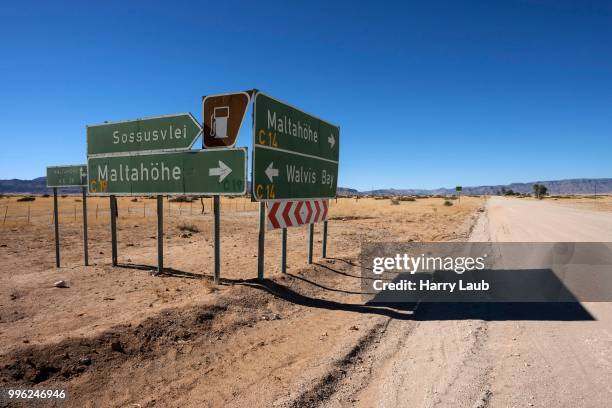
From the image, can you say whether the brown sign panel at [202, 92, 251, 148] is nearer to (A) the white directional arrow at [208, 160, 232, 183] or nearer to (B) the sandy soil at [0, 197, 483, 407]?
(A) the white directional arrow at [208, 160, 232, 183]

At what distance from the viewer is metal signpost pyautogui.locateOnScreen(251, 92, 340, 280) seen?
24.1 ft

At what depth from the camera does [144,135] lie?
29.1 ft

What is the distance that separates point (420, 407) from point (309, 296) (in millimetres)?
4320

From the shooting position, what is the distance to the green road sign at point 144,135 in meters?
8.13

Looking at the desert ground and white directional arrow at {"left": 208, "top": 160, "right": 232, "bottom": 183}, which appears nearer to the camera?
the desert ground

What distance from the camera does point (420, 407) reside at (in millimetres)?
3439

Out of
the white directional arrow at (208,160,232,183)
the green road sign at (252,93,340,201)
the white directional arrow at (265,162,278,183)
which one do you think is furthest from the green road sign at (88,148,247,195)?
the white directional arrow at (265,162,278,183)

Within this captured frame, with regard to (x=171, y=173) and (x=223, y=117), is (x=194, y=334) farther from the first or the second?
(x=171, y=173)

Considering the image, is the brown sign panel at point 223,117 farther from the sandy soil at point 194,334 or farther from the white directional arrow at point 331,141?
the white directional arrow at point 331,141

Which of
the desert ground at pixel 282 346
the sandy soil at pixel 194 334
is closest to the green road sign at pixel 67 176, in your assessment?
the sandy soil at pixel 194 334

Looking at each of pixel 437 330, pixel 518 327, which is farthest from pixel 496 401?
pixel 518 327
